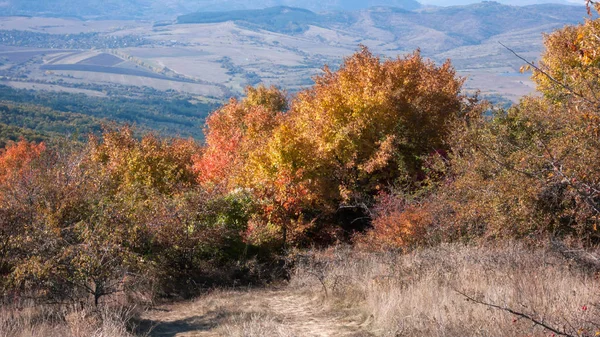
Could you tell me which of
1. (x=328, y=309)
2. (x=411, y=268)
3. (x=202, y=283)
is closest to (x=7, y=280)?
(x=202, y=283)

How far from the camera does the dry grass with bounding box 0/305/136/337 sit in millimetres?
6816

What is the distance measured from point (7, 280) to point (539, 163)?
1048cm

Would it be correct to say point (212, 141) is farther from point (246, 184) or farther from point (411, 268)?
point (411, 268)

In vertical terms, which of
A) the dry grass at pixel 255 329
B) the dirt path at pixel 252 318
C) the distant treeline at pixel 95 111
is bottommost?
the distant treeline at pixel 95 111

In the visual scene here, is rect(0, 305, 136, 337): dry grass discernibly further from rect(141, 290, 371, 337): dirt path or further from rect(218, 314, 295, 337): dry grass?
rect(218, 314, 295, 337): dry grass

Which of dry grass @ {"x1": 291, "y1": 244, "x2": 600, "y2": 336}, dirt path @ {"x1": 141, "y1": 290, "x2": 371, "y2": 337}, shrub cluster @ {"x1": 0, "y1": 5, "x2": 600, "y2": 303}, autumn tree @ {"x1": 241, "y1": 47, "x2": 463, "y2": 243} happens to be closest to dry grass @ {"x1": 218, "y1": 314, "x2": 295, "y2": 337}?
dirt path @ {"x1": 141, "y1": 290, "x2": 371, "y2": 337}

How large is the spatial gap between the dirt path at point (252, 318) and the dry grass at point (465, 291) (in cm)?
39

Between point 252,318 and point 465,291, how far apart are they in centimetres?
298

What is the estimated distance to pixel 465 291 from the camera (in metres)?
7.53

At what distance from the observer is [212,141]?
115 feet

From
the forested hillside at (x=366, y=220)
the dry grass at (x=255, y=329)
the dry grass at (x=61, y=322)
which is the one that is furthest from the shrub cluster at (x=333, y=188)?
the dry grass at (x=255, y=329)

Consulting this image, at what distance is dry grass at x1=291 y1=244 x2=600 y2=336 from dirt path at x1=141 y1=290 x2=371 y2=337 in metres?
0.39

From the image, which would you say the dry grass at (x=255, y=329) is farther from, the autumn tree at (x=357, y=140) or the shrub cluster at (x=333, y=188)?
the autumn tree at (x=357, y=140)

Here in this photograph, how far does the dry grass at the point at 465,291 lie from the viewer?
19.8 ft
